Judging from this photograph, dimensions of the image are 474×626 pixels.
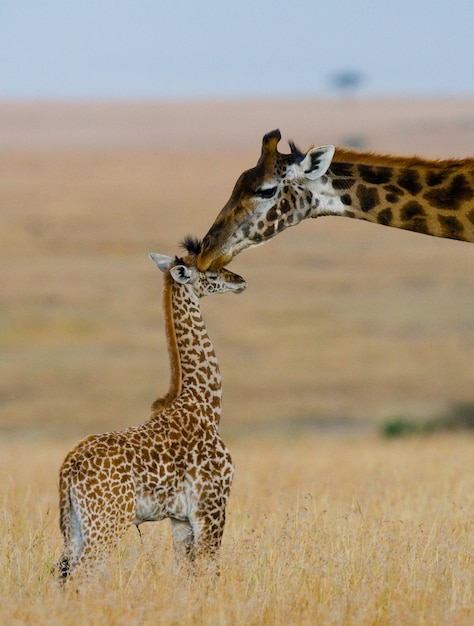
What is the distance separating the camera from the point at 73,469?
7324 millimetres

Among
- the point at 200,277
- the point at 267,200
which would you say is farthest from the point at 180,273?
the point at 267,200

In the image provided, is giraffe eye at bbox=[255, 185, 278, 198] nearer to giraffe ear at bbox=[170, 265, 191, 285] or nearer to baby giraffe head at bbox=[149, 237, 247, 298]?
baby giraffe head at bbox=[149, 237, 247, 298]

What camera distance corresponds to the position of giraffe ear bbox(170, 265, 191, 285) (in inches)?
338

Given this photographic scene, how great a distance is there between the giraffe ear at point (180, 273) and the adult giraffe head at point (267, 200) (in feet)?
1.35

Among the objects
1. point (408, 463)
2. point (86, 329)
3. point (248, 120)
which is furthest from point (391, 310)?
point (248, 120)

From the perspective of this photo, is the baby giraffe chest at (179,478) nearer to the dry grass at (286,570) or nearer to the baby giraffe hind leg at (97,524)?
the baby giraffe hind leg at (97,524)

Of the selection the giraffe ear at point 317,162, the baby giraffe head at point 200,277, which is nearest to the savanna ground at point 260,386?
the baby giraffe head at point 200,277

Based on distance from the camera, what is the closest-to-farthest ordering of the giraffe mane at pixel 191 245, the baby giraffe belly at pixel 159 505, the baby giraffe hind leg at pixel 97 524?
the baby giraffe hind leg at pixel 97 524 → the baby giraffe belly at pixel 159 505 → the giraffe mane at pixel 191 245

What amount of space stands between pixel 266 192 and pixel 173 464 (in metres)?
2.28

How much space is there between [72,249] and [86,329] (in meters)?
15.1

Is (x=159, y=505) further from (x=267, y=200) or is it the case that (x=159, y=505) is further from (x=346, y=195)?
(x=346, y=195)

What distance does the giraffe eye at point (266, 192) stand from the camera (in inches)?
358

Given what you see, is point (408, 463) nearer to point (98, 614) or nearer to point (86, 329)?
point (98, 614)

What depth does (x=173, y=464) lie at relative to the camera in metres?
A: 7.75
